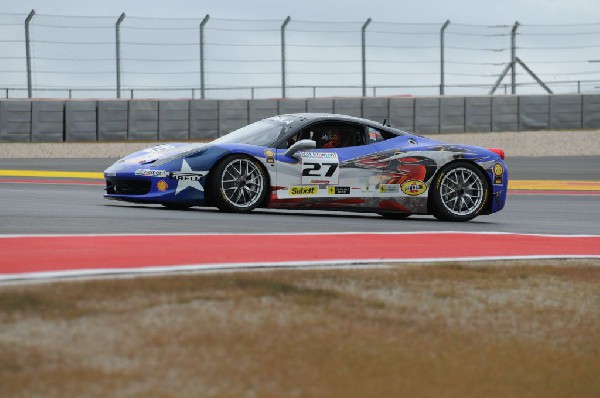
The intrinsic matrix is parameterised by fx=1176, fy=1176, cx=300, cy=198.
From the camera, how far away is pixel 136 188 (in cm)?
1241

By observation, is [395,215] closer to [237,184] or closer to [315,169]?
[315,169]

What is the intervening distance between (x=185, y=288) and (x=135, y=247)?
1998 mm

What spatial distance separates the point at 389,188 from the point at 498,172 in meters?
1.33

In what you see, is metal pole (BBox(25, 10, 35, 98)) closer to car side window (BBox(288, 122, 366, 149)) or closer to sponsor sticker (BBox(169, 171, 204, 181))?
car side window (BBox(288, 122, 366, 149))

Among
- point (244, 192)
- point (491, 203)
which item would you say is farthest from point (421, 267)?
A: point (491, 203)

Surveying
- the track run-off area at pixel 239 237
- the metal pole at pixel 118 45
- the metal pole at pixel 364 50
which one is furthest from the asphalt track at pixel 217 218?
the metal pole at pixel 364 50

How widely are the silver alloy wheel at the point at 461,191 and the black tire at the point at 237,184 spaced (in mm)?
2121

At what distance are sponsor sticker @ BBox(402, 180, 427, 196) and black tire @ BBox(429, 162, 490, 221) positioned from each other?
0.39 ft

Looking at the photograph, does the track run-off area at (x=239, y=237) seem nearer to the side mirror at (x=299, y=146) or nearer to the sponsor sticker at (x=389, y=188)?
the sponsor sticker at (x=389, y=188)

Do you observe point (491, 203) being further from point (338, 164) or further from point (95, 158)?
point (95, 158)

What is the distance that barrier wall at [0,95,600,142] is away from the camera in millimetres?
27734

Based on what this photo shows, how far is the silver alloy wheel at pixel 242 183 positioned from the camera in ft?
40.0

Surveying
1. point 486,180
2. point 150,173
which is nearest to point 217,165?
point 150,173

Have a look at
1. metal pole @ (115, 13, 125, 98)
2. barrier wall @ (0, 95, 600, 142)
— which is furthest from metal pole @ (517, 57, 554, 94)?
metal pole @ (115, 13, 125, 98)
